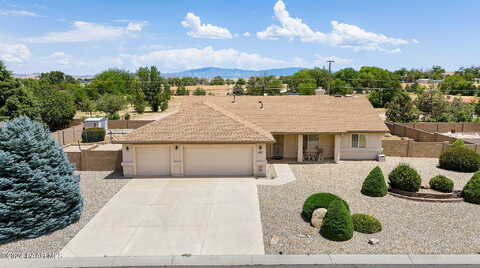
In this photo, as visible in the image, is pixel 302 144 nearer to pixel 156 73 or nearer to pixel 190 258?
pixel 190 258

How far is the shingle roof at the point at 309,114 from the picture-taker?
2306cm

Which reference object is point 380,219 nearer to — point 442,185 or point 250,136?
point 442,185

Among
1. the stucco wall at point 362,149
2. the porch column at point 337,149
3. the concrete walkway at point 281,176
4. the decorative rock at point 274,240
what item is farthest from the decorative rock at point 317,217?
the stucco wall at point 362,149

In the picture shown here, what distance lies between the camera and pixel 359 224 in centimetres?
1227

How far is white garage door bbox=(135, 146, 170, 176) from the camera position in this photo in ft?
63.7

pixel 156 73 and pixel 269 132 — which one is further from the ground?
pixel 156 73

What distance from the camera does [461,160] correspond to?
20.8m

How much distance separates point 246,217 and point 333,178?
7.53 m

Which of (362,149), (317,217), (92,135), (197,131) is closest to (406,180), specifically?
(317,217)

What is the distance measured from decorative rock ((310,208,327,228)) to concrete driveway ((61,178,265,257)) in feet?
6.14

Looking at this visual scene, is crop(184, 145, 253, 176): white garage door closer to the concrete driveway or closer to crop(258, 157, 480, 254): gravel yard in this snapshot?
the concrete driveway

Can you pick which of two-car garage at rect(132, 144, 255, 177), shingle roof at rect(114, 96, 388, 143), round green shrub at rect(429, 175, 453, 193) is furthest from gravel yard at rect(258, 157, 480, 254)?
shingle roof at rect(114, 96, 388, 143)

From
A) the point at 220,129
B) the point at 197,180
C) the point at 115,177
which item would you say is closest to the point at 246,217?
the point at 197,180

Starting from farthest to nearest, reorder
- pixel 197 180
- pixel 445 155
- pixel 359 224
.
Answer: pixel 445 155, pixel 197 180, pixel 359 224
